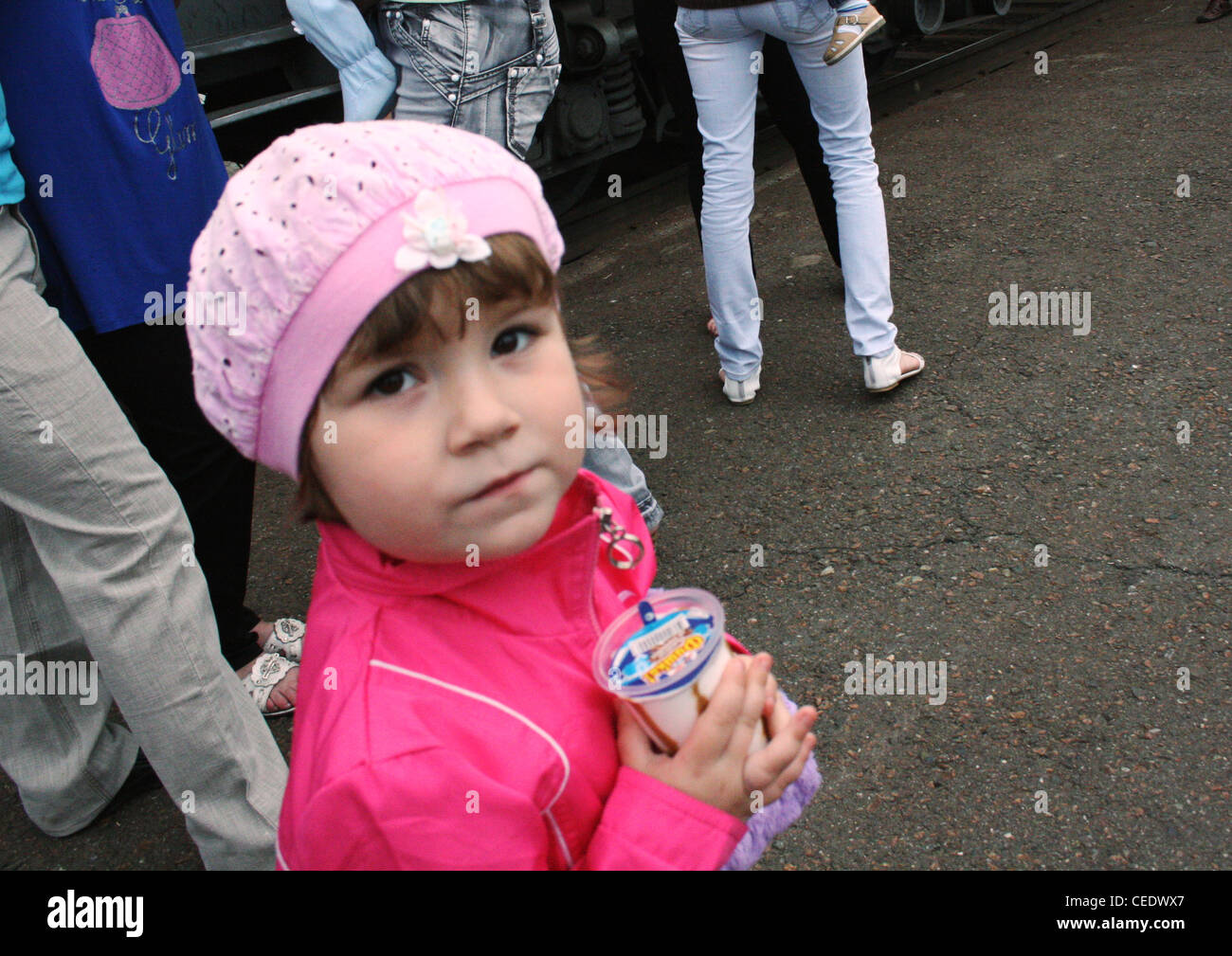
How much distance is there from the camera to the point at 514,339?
107 cm

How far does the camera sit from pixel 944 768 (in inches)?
86.7

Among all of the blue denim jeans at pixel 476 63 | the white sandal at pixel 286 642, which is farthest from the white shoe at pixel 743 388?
the white sandal at pixel 286 642

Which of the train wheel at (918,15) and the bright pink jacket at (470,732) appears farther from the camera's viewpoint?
the train wheel at (918,15)

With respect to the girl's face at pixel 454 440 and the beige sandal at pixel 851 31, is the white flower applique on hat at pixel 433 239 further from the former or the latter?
the beige sandal at pixel 851 31

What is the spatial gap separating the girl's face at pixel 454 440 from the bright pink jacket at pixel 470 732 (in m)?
0.06

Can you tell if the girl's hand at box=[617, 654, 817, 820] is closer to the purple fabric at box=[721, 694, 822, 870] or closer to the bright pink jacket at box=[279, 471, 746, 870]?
the bright pink jacket at box=[279, 471, 746, 870]

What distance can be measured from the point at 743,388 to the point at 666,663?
104 inches

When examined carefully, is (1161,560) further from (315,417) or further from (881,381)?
(315,417)

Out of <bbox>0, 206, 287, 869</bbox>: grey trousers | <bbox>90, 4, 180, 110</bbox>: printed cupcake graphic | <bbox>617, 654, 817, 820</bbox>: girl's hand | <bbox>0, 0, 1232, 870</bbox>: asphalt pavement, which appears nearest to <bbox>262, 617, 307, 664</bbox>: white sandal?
<bbox>0, 0, 1232, 870</bbox>: asphalt pavement

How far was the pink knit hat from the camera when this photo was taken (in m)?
1.02

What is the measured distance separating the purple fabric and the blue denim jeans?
1.99 meters

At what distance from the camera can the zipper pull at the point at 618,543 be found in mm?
1283

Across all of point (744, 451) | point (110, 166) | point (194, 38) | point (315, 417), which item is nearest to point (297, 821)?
point (315, 417)

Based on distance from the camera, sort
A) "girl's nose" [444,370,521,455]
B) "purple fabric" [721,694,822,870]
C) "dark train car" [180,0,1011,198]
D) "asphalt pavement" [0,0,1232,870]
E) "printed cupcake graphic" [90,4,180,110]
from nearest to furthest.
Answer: "girl's nose" [444,370,521,455] < "purple fabric" [721,694,822,870] < "printed cupcake graphic" [90,4,180,110] < "asphalt pavement" [0,0,1232,870] < "dark train car" [180,0,1011,198]
